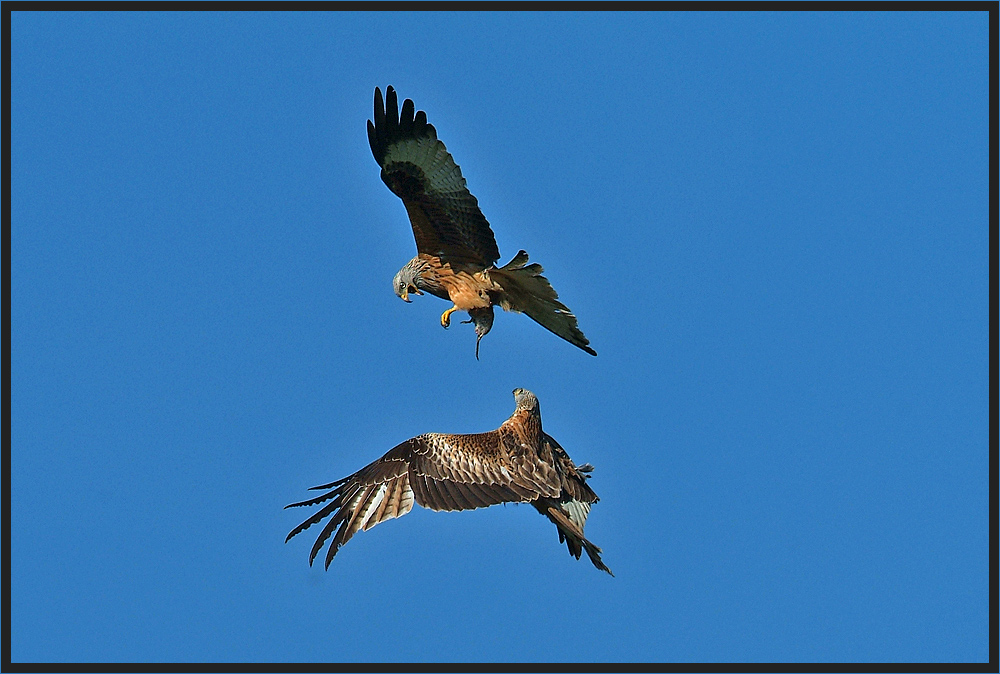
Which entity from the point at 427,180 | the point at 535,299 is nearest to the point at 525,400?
the point at 535,299

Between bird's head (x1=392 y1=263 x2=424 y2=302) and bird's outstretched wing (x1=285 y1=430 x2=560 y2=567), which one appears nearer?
bird's outstretched wing (x1=285 y1=430 x2=560 y2=567)

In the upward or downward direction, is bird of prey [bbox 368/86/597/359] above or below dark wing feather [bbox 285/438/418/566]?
above

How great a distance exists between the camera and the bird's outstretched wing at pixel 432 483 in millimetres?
11844

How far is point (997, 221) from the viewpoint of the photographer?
16.2m

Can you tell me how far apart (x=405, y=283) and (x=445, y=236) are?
1.80 ft

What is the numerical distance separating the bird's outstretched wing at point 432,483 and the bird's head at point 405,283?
1.36 meters

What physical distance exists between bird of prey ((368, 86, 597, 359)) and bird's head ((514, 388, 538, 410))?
1.95 ft

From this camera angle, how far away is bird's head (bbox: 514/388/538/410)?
12.3 m

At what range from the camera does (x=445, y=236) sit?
12.8 meters

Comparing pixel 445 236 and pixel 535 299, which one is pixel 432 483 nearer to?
pixel 535 299

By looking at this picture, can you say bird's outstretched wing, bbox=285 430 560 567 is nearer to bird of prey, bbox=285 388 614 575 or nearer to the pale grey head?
bird of prey, bbox=285 388 614 575

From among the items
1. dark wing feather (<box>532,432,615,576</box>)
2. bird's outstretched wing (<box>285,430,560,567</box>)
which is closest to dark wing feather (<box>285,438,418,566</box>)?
bird's outstretched wing (<box>285,430,560,567</box>)

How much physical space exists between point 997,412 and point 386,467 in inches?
276

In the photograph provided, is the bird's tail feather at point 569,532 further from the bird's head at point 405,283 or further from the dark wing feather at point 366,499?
the bird's head at point 405,283
